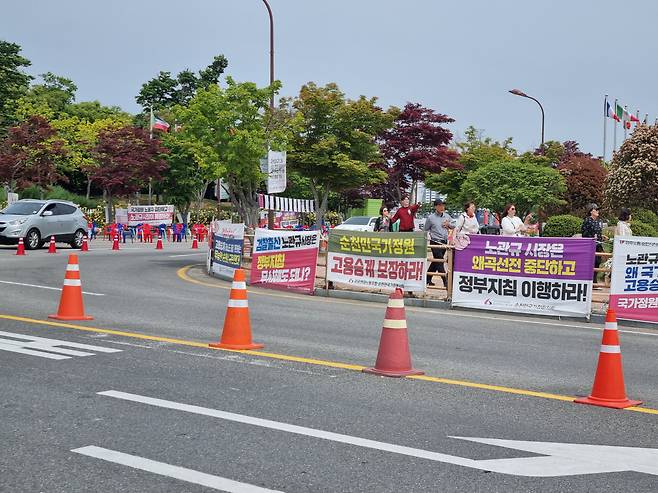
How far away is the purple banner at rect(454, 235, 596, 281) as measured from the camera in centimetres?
1502

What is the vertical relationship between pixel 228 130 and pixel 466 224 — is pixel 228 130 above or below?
above

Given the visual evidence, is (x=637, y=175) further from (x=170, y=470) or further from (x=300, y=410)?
(x=170, y=470)

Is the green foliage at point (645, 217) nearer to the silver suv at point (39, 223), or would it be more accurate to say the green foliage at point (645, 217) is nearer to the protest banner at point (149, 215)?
the silver suv at point (39, 223)

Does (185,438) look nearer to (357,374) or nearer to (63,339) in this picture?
(357,374)

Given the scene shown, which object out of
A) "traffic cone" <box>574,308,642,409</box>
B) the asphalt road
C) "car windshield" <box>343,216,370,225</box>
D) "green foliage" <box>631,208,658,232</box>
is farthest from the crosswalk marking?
"green foliage" <box>631,208,658,232</box>

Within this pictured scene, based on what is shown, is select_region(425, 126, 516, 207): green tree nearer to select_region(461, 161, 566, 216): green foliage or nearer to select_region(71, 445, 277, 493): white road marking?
select_region(461, 161, 566, 216): green foliage

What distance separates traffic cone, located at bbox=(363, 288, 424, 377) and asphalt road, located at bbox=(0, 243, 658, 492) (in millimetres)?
231

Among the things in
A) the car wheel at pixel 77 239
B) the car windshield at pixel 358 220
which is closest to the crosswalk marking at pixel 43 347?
the car wheel at pixel 77 239

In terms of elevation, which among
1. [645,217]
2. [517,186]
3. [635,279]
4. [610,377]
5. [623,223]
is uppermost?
[517,186]

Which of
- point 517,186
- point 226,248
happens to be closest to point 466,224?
point 226,248

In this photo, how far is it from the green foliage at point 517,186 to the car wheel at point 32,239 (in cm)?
3268

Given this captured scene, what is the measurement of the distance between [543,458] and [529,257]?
10.2 meters

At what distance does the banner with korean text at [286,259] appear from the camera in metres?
18.6

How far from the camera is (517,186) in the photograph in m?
55.6
